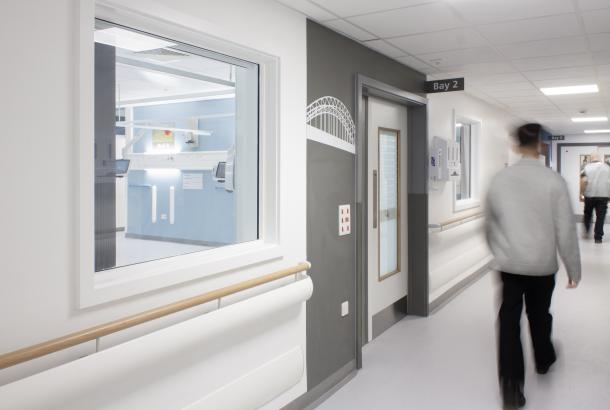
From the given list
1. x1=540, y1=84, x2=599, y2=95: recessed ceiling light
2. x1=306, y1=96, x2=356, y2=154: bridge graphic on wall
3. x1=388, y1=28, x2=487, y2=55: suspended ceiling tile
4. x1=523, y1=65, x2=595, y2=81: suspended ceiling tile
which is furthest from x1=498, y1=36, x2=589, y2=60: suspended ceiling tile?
x1=540, y1=84, x2=599, y2=95: recessed ceiling light

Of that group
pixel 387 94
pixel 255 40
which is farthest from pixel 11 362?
pixel 387 94

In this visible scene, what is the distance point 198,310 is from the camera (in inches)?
99.3

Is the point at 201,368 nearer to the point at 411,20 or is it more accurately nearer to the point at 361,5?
the point at 361,5

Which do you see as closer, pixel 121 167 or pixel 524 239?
pixel 121 167

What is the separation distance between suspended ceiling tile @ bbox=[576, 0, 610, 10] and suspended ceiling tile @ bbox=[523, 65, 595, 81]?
6.85ft

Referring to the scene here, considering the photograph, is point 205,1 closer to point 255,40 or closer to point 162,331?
point 255,40

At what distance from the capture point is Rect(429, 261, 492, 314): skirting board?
5734mm

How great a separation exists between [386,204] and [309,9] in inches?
90.2

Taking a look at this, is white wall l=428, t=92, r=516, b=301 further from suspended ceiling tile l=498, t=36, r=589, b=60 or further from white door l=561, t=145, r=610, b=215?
white door l=561, t=145, r=610, b=215

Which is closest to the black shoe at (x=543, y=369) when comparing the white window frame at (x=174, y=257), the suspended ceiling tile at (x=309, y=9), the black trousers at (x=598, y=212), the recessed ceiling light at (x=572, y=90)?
the white window frame at (x=174, y=257)

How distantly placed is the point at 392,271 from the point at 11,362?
3.94 metres

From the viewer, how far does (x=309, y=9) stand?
3.15 metres

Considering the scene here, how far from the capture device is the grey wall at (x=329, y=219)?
3.43m

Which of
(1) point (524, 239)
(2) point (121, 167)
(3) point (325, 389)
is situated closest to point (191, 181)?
(2) point (121, 167)
